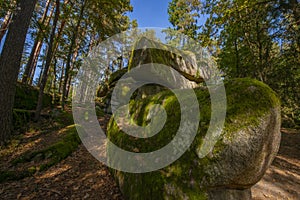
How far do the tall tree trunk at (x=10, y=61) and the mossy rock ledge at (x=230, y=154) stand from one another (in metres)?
5.61

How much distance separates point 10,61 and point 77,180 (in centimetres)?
471

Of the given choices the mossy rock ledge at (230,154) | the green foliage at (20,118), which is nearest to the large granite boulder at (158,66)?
the green foliage at (20,118)

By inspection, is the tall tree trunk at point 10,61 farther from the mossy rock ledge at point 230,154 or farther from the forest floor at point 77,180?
the mossy rock ledge at point 230,154

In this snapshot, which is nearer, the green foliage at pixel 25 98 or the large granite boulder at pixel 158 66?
the green foliage at pixel 25 98

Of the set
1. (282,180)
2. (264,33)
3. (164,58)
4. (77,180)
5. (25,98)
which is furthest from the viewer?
(164,58)

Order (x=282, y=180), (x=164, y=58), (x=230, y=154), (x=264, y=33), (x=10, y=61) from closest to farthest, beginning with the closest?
(x=230, y=154) → (x=282, y=180) → (x=10, y=61) → (x=264, y=33) → (x=164, y=58)

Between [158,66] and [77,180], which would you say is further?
[158,66]

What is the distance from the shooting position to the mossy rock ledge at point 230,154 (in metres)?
2.02

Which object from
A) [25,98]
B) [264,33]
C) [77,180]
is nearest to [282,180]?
[77,180]

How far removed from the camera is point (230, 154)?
6.59ft

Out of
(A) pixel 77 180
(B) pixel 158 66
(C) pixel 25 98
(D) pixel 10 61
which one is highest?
(B) pixel 158 66

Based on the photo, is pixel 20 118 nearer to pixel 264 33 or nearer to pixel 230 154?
pixel 230 154

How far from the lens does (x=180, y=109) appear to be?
259 centimetres

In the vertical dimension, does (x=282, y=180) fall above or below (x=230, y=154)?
below
